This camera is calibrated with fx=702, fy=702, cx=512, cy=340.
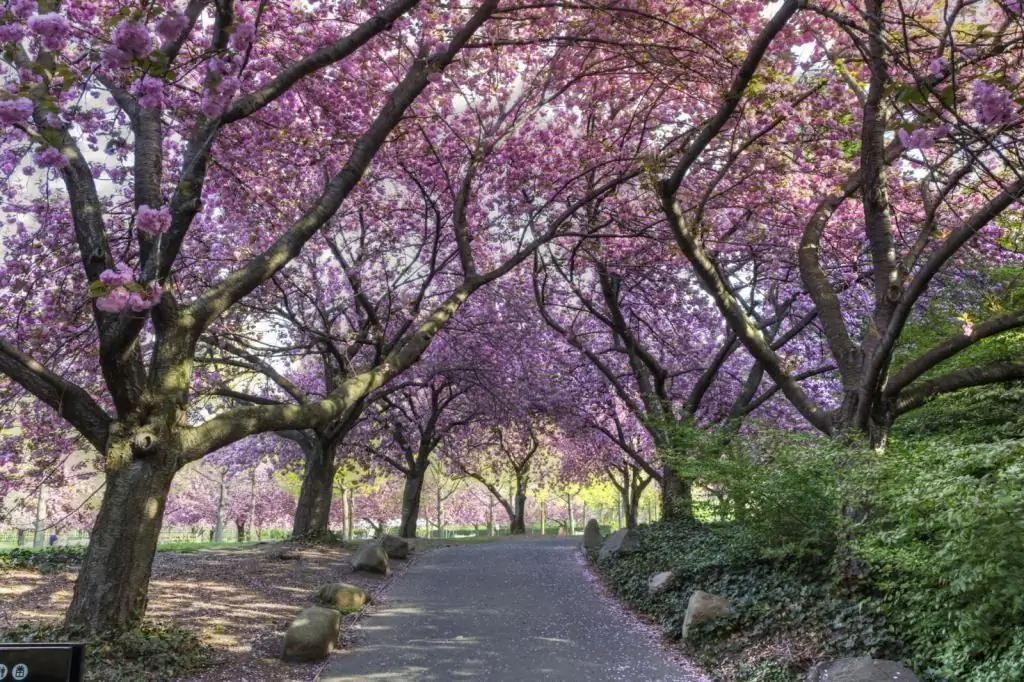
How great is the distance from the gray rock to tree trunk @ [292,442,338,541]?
8.78 meters

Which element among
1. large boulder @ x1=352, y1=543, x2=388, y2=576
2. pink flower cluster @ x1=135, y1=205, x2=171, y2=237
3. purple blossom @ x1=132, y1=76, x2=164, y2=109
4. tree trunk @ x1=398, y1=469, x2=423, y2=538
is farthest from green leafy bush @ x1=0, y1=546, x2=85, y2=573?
tree trunk @ x1=398, y1=469, x2=423, y2=538

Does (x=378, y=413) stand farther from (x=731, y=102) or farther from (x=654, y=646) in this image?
(x=731, y=102)

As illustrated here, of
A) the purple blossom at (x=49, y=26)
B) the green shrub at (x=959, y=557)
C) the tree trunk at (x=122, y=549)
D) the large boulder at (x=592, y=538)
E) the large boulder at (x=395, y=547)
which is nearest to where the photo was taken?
the purple blossom at (x=49, y=26)

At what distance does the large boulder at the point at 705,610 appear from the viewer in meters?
7.15

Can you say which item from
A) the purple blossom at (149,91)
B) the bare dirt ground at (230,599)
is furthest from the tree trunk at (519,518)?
the purple blossom at (149,91)

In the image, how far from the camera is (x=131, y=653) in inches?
223

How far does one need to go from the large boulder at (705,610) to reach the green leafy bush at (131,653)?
465 cm

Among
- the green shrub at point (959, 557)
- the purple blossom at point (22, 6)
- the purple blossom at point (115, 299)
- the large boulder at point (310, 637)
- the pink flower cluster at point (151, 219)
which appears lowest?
the large boulder at point (310, 637)

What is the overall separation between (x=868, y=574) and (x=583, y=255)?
8.32 metres

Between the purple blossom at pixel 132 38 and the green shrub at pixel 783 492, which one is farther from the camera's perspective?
the green shrub at pixel 783 492

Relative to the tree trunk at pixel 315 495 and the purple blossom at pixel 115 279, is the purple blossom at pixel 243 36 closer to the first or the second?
the purple blossom at pixel 115 279

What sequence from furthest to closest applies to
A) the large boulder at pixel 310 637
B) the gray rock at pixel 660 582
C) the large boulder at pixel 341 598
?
the large boulder at pixel 341 598 → the gray rock at pixel 660 582 → the large boulder at pixel 310 637

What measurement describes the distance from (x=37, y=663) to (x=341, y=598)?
8252 mm

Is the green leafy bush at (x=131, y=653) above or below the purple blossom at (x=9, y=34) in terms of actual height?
below
